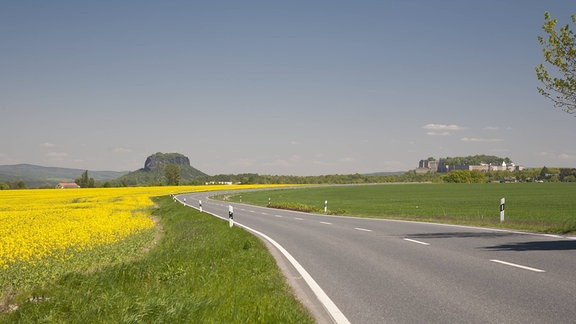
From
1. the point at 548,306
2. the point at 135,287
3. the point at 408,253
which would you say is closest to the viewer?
the point at 548,306

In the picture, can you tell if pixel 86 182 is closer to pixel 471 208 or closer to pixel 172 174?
pixel 172 174

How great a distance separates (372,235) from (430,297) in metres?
9.37

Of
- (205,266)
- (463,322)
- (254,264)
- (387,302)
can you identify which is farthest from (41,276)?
(463,322)

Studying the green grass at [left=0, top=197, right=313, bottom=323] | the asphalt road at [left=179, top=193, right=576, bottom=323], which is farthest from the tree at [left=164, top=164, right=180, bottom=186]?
the green grass at [left=0, top=197, right=313, bottom=323]

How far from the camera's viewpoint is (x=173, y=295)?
703 cm

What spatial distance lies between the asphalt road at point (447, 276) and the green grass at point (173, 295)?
97 centimetres

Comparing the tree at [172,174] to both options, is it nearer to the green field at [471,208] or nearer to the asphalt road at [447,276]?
the green field at [471,208]

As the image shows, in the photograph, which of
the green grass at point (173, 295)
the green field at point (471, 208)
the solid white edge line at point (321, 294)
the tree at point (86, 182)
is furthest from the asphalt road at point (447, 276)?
the tree at point (86, 182)

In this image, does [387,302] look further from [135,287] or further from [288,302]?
[135,287]

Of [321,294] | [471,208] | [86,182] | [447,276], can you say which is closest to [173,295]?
[321,294]

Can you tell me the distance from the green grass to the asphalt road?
0.97 metres

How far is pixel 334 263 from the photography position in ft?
35.4

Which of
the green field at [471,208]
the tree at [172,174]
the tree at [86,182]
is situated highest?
the tree at [172,174]

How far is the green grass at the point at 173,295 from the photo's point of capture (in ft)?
19.8
